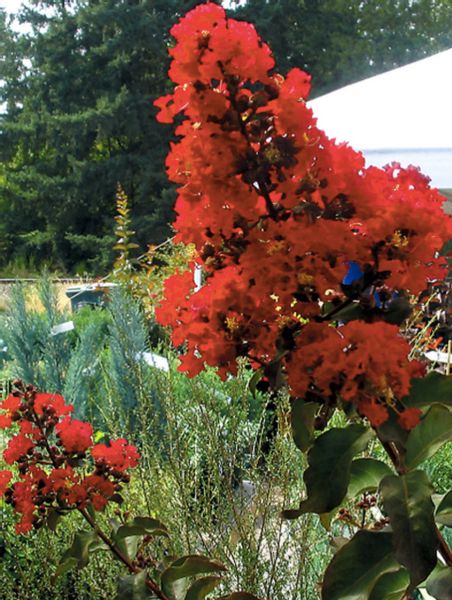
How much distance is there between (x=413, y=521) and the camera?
3.11 feet

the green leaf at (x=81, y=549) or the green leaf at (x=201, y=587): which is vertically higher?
the green leaf at (x=81, y=549)

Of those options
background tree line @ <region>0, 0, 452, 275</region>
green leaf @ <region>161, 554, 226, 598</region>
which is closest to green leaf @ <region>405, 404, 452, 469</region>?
green leaf @ <region>161, 554, 226, 598</region>

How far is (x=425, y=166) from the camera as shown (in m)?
3.46

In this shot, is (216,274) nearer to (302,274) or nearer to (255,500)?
(302,274)

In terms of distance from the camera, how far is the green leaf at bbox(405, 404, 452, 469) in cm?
102

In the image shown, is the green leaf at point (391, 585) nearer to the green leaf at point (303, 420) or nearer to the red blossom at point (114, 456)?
the green leaf at point (303, 420)

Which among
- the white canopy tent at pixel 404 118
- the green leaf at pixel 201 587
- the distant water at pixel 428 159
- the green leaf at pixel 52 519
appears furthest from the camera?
the white canopy tent at pixel 404 118

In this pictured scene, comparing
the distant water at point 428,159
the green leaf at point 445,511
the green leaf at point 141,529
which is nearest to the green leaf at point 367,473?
the green leaf at point 445,511

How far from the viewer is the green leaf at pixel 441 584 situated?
1075mm

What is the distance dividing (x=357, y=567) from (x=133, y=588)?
41 centimetres

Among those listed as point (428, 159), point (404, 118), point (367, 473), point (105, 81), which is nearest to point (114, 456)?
point (367, 473)

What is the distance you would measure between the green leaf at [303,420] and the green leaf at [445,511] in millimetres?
204

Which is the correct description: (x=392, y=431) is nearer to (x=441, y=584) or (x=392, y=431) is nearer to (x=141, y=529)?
(x=441, y=584)

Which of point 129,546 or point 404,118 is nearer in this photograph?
point 129,546
